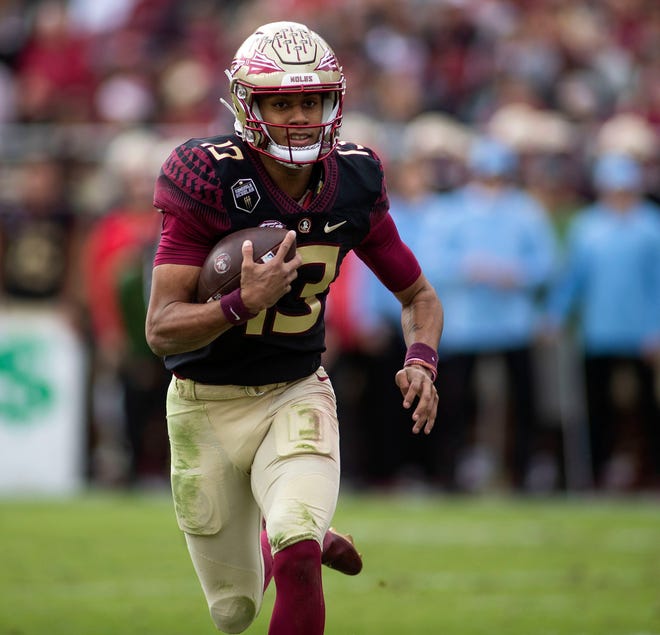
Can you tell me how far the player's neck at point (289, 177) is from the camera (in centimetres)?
452

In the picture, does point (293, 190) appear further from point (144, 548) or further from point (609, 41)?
point (609, 41)

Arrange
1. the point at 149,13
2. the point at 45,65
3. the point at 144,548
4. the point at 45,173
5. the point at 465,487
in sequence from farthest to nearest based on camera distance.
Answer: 1. the point at 149,13
2. the point at 45,65
3. the point at 45,173
4. the point at 465,487
5. the point at 144,548

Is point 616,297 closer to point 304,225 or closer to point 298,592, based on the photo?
point 304,225

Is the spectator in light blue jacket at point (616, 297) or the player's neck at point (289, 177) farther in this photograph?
the spectator in light blue jacket at point (616, 297)

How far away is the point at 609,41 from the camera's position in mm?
12367

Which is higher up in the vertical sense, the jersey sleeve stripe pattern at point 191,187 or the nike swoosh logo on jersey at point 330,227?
the jersey sleeve stripe pattern at point 191,187

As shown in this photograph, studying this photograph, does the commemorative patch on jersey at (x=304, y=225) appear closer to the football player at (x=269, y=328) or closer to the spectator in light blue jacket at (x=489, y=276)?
the football player at (x=269, y=328)

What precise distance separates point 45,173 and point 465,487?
3708mm

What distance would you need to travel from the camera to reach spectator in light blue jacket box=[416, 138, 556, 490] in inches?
385

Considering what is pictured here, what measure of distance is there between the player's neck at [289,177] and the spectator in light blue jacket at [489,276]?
515 cm

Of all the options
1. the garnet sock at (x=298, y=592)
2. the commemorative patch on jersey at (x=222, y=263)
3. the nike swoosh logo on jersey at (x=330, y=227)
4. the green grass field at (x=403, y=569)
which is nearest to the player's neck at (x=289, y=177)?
the nike swoosh logo on jersey at (x=330, y=227)

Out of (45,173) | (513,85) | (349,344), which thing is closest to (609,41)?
(513,85)

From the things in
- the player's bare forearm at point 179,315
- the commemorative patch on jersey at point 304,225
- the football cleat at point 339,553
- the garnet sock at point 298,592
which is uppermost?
the commemorative patch on jersey at point 304,225

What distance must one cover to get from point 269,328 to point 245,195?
0.42 metres
